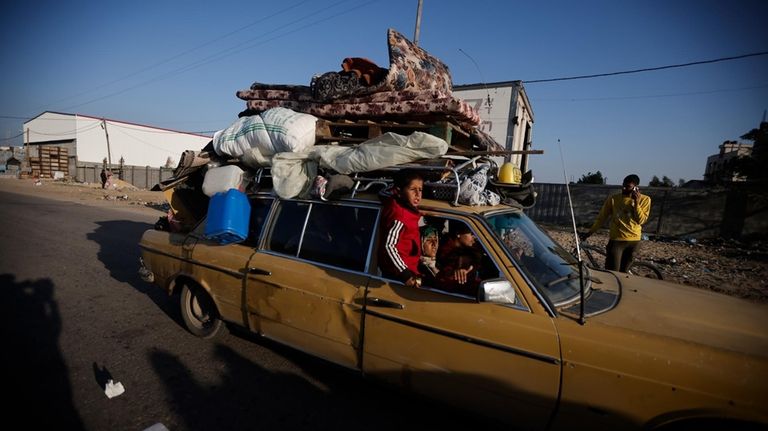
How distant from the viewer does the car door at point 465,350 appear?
1.93 meters

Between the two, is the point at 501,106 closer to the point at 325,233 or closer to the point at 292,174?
the point at 292,174

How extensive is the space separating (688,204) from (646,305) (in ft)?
44.2

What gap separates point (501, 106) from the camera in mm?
11086

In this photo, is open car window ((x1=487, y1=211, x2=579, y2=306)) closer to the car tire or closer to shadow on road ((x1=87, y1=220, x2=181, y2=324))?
the car tire

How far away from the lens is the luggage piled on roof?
2.75 m

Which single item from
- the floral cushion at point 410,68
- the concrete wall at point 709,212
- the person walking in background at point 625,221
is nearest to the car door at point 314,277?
the floral cushion at point 410,68

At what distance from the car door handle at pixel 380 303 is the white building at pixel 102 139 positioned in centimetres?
3687

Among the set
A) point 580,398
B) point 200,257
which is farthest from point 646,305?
point 200,257

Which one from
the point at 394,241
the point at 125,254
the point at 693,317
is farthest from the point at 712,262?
the point at 125,254

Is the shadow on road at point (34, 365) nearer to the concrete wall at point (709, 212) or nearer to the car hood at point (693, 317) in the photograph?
the car hood at point (693, 317)

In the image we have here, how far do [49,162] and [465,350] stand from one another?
44677 mm

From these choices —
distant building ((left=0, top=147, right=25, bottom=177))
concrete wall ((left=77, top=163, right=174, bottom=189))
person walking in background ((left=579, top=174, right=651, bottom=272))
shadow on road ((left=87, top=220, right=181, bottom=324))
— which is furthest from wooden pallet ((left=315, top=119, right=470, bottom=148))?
distant building ((left=0, top=147, right=25, bottom=177))

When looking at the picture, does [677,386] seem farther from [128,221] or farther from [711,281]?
[128,221]

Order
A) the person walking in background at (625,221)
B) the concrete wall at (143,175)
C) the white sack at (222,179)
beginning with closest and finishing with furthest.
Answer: the white sack at (222,179), the person walking in background at (625,221), the concrete wall at (143,175)
